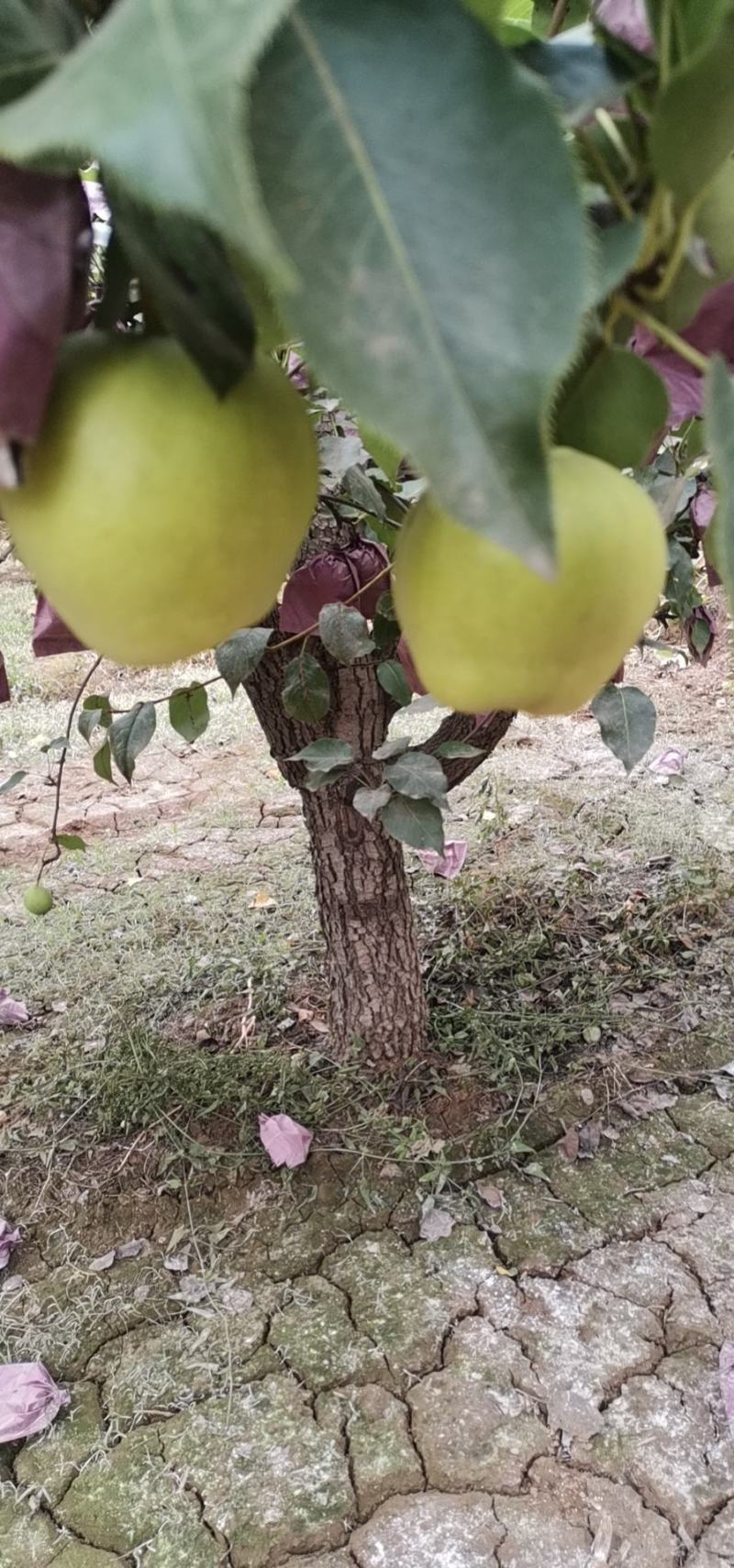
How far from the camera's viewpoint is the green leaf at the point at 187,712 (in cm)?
106

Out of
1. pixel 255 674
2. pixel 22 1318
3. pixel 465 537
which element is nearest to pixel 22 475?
pixel 465 537

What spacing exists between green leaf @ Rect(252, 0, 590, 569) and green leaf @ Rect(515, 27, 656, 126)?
0.04 m

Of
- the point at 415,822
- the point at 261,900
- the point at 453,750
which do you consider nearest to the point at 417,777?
the point at 415,822

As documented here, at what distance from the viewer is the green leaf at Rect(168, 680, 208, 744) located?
106 centimetres

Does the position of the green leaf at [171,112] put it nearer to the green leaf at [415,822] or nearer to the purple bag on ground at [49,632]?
the purple bag on ground at [49,632]

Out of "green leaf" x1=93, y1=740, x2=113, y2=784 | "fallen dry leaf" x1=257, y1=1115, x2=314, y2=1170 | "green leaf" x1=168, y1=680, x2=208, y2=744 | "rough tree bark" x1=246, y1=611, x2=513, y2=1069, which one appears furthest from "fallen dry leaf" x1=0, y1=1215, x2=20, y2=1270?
"green leaf" x1=168, y1=680, x2=208, y2=744

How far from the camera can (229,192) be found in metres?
0.14

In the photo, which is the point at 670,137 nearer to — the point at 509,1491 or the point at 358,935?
the point at 509,1491

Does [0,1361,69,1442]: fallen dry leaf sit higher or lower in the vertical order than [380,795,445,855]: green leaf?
lower

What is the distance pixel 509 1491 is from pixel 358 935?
2.36 ft

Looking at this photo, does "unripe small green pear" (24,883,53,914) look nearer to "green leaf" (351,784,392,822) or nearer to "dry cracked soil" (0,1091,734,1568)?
"dry cracked soil" (0,1091,734,1568)


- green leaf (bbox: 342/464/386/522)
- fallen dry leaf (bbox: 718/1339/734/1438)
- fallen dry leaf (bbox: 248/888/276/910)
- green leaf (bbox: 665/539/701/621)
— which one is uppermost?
green leaf (bbox: 342/464/386/522)

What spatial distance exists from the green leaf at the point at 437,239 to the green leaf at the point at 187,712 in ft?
2.89

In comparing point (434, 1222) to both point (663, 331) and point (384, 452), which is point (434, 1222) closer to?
point (384, 452)
